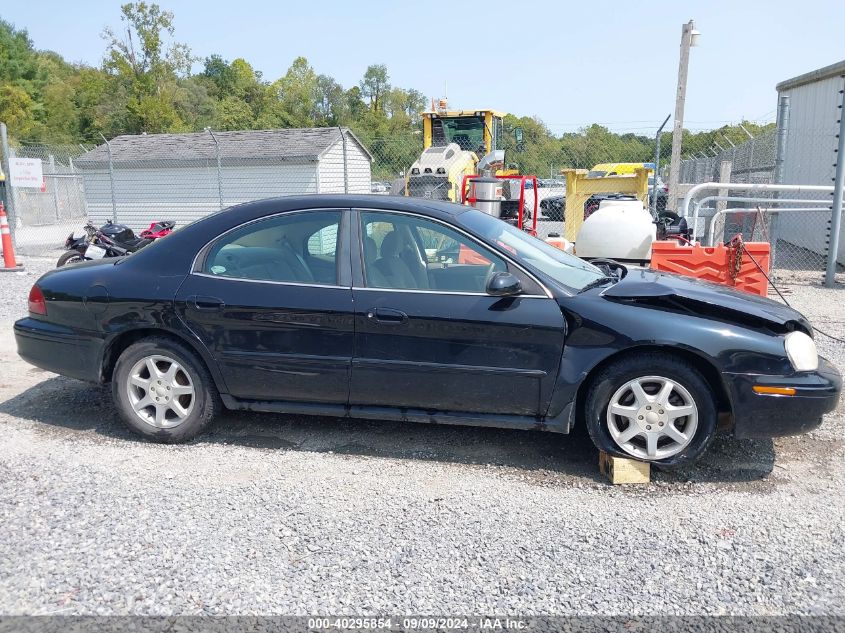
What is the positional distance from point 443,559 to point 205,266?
7.95 feet

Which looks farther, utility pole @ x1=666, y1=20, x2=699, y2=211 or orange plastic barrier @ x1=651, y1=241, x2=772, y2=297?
utility pole @ x1=666, y1=20, x2=699, y2=211

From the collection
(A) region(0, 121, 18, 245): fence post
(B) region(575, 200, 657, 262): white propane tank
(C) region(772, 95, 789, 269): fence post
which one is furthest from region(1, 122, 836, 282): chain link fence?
(B) region(575, 200, 657, 262): white propane tank

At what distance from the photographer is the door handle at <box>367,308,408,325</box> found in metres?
4.02

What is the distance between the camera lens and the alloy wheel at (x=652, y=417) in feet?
12.4

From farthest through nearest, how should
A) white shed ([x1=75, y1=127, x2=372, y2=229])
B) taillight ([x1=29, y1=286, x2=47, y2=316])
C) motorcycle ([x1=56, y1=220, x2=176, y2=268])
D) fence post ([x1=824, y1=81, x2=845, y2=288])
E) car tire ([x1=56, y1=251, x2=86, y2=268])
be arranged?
white shed ([x1=75, y1=127, x2=372, y2=229])
car tire ([x1=56, y1=251, x2=86, y2=268])
motorcycle ([x1=56, y1=220, x2=176, y2=268])
fence post ([x1=824, y1=81, x2=845, y2=288])
taillight ([x1=29, y1=286, x2=47, y2=316])

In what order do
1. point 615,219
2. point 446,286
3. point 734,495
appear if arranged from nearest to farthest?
1. point 734,495
2. point 446,286
3. point 615,219

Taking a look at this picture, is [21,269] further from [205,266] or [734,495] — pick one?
[734,495]

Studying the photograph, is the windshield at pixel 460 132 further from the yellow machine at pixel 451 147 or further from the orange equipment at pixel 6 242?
the orange equipment at pixel 6 242

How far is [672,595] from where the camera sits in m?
2.85

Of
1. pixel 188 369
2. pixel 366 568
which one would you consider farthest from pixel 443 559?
pixel 188 369

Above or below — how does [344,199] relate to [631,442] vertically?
above

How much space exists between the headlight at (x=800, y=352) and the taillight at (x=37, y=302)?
15.4 feet

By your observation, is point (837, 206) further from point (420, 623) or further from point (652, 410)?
point (420, 623)

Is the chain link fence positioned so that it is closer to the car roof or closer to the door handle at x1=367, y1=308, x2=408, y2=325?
the car roof
